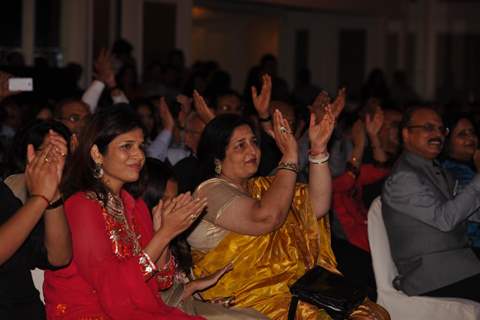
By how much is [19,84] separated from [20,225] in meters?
2.15

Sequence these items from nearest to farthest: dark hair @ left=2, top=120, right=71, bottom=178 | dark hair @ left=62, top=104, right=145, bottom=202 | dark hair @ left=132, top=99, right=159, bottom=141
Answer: dark hair @ left=62, top=104, right=145, bottom=202
dark hair @ left=2, top=120, right=71, bottom=178
dark hair @ left=132, top=99, right=159, bottom=141

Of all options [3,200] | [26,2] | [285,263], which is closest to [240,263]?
[285,263]

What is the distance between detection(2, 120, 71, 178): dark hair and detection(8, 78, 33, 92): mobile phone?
2.07 feet

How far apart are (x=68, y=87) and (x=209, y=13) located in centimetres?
489

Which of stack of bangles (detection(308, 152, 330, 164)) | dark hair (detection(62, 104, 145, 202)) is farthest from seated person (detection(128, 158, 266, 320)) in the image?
stack of bangles (detection(308, 152, 330, 164))

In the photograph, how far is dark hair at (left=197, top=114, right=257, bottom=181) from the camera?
3957 mm

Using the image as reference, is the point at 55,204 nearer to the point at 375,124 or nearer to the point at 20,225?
the point at 20,225

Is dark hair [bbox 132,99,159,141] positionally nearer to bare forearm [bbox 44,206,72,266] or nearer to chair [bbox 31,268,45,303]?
chair [bbox 31,268,45,303]

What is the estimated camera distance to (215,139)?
13.0 ft

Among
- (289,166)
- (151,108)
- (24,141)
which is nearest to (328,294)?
(289,166)

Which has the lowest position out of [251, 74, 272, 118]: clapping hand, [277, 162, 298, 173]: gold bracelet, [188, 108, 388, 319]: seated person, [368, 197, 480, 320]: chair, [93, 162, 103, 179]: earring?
[368, 197, 480, 320]: chair

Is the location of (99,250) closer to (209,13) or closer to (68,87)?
(68,87)

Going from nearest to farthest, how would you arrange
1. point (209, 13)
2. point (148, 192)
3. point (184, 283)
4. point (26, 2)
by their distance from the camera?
point (184, 283) → point (148, 192) → point (26, 2) → point (209, 13)

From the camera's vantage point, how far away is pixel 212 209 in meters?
3.76
